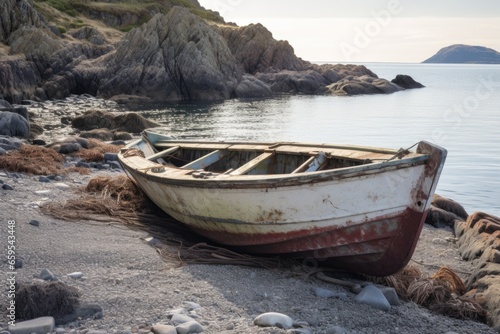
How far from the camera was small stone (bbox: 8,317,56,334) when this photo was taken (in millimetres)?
5041

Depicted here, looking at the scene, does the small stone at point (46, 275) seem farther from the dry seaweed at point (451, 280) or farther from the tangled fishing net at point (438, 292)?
the dry seaweed at point (451, 280)

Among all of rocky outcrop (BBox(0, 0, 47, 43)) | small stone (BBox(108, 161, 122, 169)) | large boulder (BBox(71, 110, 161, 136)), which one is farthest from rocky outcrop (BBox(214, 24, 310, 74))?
small stone (BBox(108, 161, 122, 169))

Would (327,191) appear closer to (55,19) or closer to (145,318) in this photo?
(145,318)

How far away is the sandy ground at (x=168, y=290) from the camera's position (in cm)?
581

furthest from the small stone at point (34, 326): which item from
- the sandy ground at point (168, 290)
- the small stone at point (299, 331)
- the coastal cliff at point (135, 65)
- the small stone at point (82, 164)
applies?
the coastal cliff at point (135, 65)

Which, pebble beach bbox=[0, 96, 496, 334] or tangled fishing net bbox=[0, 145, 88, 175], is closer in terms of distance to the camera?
pebble beach bbox=[0, 96, 496, 334]

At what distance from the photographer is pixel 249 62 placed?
2891 inches

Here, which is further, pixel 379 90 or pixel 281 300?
pixel 379 90

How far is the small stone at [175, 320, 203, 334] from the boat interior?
10.5ft

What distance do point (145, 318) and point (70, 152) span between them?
41.9 ft

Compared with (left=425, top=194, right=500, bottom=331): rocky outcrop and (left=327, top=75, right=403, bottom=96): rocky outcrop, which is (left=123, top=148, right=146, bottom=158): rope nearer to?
(left=425, top=194, right=500, bottom=331): rocky outcrop

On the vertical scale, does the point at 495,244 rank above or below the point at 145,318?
above

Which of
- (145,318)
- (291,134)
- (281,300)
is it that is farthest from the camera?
(291,134)

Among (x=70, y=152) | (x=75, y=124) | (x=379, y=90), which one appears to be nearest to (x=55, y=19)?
(x=379, y=90)
